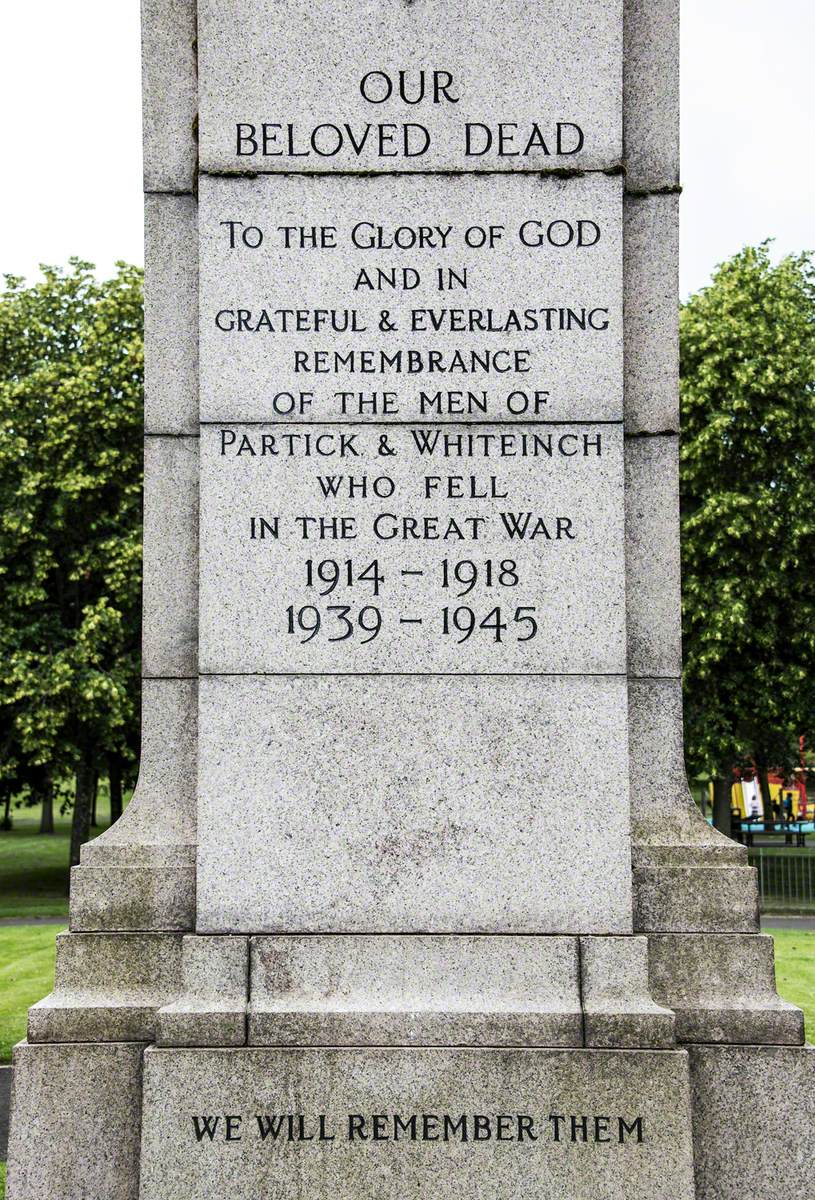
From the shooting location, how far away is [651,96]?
267 inches

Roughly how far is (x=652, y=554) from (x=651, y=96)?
8.00ft

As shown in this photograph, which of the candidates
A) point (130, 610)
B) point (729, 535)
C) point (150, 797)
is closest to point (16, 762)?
point (130, 610)

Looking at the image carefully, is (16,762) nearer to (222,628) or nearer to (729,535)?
(729,535)

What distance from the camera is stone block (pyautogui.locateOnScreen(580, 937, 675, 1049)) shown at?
5797 millimetres

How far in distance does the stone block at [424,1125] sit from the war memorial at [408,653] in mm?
23

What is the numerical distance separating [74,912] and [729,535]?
21.9 m

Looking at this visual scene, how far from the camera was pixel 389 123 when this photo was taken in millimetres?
6438

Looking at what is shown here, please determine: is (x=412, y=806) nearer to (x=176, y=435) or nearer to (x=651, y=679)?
(x=651, y=679)

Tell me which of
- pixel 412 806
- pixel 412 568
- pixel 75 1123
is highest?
pixel 412 568

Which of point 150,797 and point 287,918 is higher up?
point 150,797

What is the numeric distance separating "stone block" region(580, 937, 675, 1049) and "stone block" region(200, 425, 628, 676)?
1311 mm

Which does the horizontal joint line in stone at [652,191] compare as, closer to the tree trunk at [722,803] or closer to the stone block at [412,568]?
the stone block at [412,568]

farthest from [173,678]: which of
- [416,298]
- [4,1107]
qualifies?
[4,1107]

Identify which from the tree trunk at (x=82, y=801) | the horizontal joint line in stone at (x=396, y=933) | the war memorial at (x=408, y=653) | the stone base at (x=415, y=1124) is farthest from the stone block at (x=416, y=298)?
the tree trunk at (x=82, y=801)
